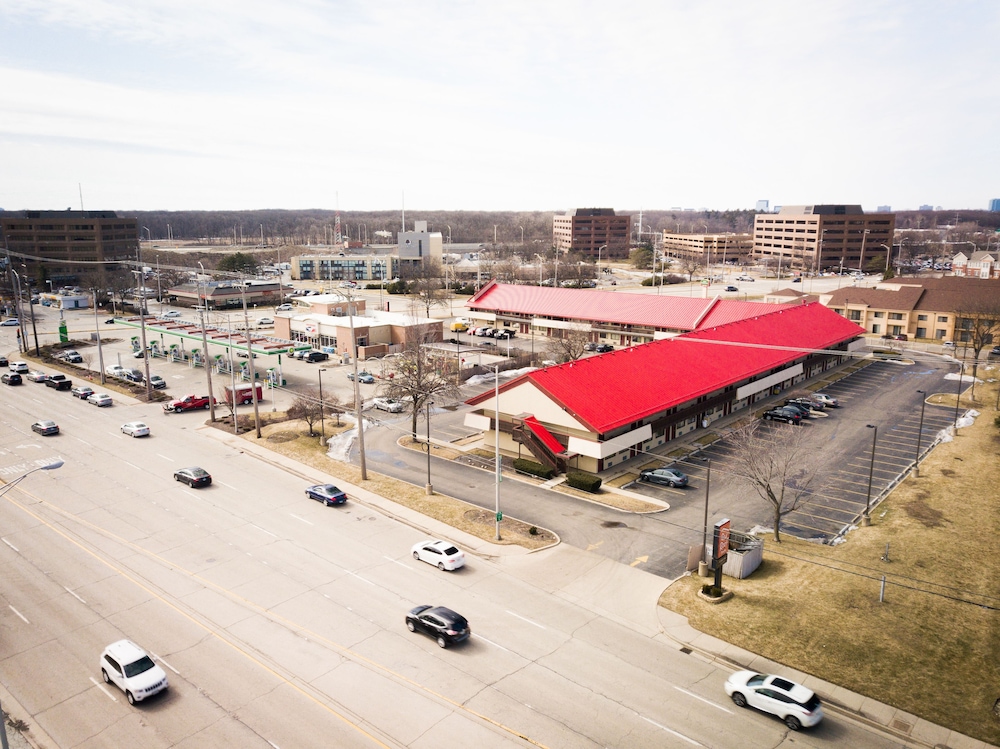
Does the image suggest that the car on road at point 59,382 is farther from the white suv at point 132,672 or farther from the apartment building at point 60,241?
the apartment building at point 60,241

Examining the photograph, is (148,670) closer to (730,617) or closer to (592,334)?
(730,617)

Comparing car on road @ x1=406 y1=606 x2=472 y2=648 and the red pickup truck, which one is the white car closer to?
car on road @ x1=406 y1=606 x2=472 y2=648

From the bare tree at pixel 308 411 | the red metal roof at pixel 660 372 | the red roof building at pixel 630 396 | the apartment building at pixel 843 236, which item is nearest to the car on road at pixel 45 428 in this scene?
the bare tree at pixel 308 411

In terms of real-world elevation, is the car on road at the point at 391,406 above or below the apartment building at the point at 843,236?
below

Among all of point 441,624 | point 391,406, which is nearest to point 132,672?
point 441,624

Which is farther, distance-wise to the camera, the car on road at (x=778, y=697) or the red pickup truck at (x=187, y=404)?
the red pickup truck at (x=187, y=404)

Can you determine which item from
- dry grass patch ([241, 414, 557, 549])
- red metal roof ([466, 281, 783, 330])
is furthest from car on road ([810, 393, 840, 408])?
dry grass patch ([241, 414, 557, 549])

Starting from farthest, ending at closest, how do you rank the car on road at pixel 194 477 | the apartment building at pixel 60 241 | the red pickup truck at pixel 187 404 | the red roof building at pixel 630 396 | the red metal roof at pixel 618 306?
the apartment building at pixel 60 241, the red metal roof at pixel 618 306, the red pickup truck at pixel 187 404, the red roof building at pixel 630 396, the car on road at pixel 194 477
